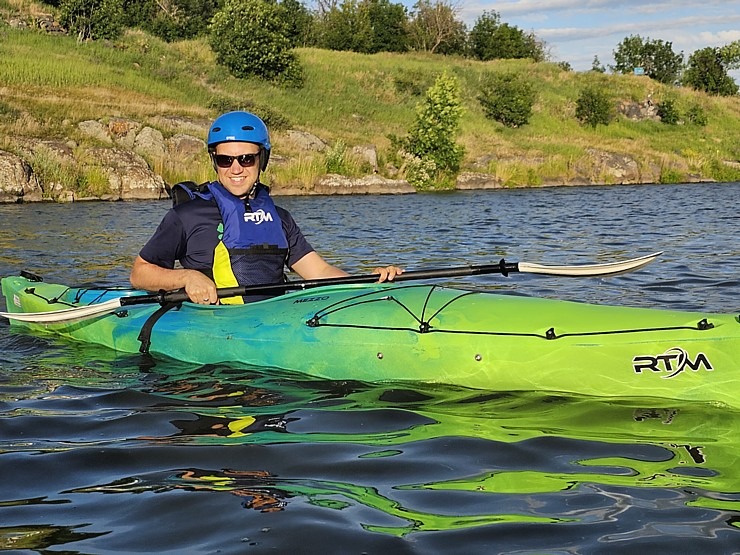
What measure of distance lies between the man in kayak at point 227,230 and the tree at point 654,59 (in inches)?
2009

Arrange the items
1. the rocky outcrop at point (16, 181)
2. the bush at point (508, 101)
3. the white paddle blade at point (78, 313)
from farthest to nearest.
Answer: the bush at point (508, 101), the rocky outcrop at point (16, 181), the white paddle blade at point (78, 313)

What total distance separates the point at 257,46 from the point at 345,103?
4042 mm

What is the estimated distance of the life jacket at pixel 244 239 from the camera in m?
4.92

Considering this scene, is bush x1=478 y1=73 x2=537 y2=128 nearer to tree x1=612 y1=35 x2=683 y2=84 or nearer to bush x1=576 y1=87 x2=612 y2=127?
bush x1=576 y1=87 x2=612 y2=127

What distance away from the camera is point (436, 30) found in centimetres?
5178

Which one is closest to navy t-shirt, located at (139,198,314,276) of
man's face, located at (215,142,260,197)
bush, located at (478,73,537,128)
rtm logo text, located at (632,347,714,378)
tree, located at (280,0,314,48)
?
man's face, located at (215,142,260,197)

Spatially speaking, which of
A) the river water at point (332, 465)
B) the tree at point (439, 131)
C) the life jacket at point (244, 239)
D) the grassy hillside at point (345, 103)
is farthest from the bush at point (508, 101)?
the life jacket at point (244, 239)

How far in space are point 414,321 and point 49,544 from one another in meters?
2.20

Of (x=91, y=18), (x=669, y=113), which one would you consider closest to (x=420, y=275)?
(x=91, y=18)

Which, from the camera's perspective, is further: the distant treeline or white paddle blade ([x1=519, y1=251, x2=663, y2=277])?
the distant treeline

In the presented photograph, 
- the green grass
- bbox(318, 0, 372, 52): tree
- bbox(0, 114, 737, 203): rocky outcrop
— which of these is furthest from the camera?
bbox(318, 0, 372, 52): tree

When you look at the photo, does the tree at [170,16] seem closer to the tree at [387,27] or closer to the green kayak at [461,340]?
the tree at [387,27]

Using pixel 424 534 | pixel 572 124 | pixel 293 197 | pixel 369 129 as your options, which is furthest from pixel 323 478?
pixel 572 124

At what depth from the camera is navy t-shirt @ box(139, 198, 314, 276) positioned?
4879 mm
